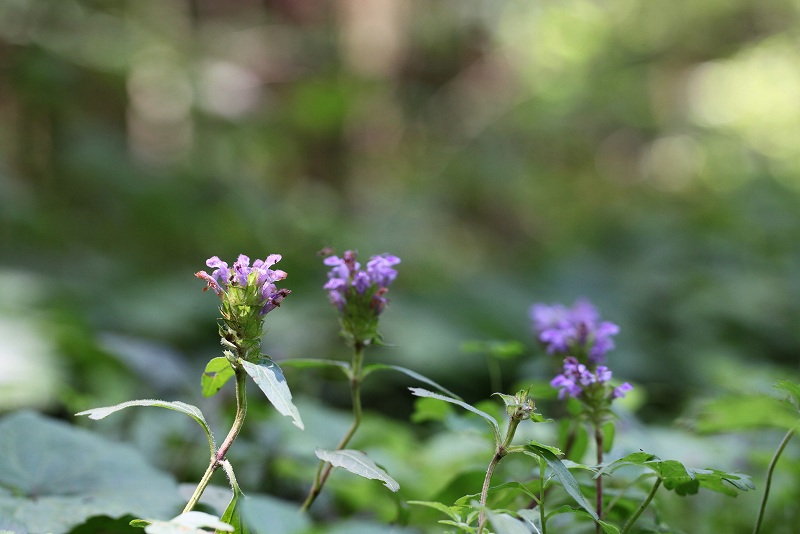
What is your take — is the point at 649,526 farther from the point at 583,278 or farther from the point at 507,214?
the point at 507,214

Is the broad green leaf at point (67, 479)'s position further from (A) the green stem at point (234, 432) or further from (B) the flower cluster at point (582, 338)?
(B) the flower cluster at point (582, 338)

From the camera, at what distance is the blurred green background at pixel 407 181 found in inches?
143

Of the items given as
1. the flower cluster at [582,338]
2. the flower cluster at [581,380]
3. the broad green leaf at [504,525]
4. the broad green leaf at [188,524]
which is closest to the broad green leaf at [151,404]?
the broad green leaf at [188,524]

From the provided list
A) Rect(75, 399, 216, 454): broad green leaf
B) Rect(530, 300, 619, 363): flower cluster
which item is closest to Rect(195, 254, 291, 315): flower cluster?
Rect(75, 399, 216, 454): broad green leaf

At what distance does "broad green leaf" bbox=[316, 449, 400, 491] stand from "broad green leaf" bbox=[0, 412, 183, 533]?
0.40 m

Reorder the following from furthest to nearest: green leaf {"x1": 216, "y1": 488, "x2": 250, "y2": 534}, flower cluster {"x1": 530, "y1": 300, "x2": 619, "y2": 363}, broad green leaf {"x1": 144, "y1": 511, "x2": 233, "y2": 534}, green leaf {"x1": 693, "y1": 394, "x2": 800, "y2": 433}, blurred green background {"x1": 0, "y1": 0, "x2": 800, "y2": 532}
Result: blurred green background {"x1": 0, "y1": 0, "x2": 800, "y2": 532} < green leaf {"x1": 693, "y1": 394, "x2": 800, "y2": 433} < flower cluster {"x1": 530, "y1": 300, "x2": 619, "y2": 363} < green leaf {"x1": 216, "y1": 488, "x2": 250, "y2": 534} < broad green leaf {"x1": 144, "y1": 511, "x2": 233, "y2": 534}

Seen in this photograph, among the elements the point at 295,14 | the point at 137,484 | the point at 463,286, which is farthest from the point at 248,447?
the point at 295,14

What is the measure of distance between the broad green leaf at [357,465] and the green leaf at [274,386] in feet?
0.29

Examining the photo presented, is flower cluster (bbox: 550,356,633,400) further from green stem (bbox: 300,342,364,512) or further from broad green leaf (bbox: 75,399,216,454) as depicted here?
broad green leaf (bbox: 75,399,216,454)

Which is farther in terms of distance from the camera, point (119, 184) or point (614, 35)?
point (614, 35)

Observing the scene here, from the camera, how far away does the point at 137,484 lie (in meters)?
1.21

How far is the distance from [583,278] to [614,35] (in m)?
4.76

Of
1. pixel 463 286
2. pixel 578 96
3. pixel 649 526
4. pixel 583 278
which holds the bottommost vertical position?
pixel 649 526

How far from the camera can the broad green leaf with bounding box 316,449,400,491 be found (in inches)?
31.9
